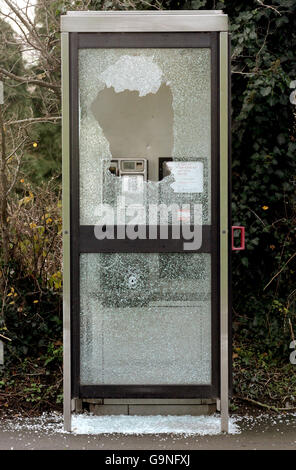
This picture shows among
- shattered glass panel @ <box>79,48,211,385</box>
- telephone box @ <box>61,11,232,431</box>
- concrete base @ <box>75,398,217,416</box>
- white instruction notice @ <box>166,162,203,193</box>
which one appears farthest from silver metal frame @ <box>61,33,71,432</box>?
white instruction notice @ <box>166,162,203,193</box>

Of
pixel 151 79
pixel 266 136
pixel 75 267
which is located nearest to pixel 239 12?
pixel 266 136

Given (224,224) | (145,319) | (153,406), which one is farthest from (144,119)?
(153,406)

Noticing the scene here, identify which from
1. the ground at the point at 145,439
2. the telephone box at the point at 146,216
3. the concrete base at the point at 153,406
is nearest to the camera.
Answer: the ground at the point at 145,439

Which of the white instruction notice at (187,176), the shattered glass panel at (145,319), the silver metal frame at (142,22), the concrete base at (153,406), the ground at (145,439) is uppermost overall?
the silver metal frame at (142,22)

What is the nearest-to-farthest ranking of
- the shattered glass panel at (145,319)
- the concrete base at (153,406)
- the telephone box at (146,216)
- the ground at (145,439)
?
1. the ground at (145,439)
2. the telephone box at (146,216)
3. the shattered glass panel at (145,319)
4. the concrete base at (153,406)

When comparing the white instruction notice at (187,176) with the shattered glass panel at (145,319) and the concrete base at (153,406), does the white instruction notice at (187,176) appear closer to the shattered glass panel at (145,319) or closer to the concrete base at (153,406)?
the shattered glass panel at (145,319)

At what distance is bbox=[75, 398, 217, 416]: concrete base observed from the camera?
14.8ft

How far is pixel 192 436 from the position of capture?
4.11 metres

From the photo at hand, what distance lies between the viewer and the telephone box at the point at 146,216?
4070 mm

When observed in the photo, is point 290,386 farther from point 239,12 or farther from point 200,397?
point 239,12

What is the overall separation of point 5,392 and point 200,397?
1.57 m

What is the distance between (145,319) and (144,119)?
4.34ft

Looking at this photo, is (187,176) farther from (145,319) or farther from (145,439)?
(145,439)

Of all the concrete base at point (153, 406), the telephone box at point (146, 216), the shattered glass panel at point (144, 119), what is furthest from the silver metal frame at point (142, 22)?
the concrete base at point (153, 406)
